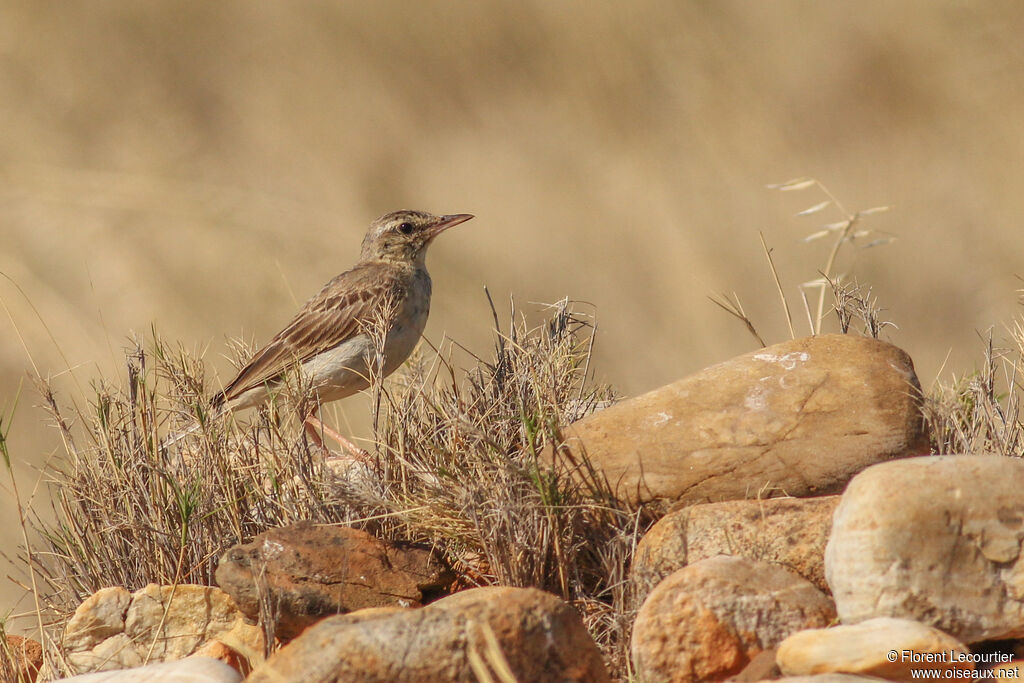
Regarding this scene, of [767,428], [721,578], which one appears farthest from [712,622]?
[767,428]

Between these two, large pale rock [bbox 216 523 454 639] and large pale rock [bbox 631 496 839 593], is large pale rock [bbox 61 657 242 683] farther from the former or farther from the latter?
large pale rock [bbox 631 496 839 593]

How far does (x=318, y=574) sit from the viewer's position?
3.52m

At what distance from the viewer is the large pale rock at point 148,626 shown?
3.66 meters

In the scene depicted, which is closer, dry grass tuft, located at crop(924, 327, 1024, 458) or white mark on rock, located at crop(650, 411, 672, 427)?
dry grass tuft, located at crop(924, 327, 1024, 458)

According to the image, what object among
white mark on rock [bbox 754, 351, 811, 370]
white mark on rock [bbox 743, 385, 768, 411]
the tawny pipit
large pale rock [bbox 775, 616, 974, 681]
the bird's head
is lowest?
large pale rock [bbox 775, 616, 974, 681]

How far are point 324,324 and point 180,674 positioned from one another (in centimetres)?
345

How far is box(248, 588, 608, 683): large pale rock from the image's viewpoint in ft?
8.96

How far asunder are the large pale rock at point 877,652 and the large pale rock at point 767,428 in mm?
905

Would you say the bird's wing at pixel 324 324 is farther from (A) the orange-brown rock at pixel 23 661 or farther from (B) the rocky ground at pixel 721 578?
(B) the rocky ground at pixel 721 578

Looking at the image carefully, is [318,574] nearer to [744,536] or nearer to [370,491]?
[370,491]

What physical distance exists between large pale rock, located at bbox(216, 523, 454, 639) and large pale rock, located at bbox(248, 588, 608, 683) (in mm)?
631

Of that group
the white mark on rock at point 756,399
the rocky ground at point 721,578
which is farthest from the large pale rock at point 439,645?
the white mark on rock at point 756,399

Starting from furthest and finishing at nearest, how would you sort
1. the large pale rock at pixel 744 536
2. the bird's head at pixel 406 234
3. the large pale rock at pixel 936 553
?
the bird's head at pixel 406 234 → the large pale rock at pixel 744 536 → the large pale rock at pixel 936 553

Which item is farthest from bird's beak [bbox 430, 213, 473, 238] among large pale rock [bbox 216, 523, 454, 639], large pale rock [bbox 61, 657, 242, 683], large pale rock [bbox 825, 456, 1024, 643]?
large pale rock [bbox 825, 456, 1024, 643]
